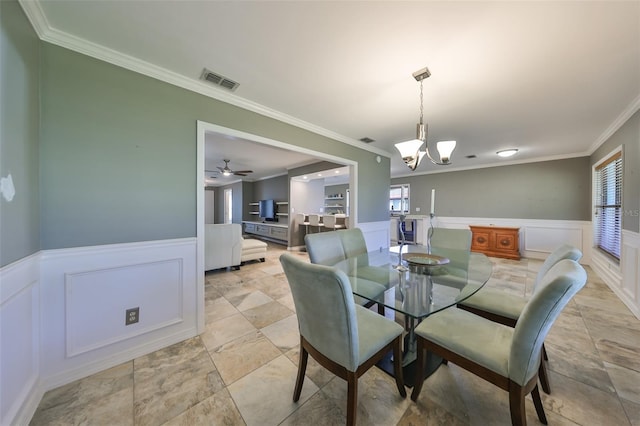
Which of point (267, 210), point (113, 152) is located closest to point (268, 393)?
Result: point (113, 152)

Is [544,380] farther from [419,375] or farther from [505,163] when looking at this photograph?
[505,163]

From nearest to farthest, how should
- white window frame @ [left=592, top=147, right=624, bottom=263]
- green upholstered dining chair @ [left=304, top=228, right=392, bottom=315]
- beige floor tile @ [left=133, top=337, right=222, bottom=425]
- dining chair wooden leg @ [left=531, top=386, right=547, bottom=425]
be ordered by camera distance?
1. dining chair wooden leg @ [left=531, top=386, right=547, bottom=425]
2. beige floor tile @ [left=133, top=337, right=222, bottom=425]
3. green upholstered dining chair @ [left=304, top=228, right=392, bottom=315]
4. white window frame @ [left=592, top=147, right=624, bottom=263]

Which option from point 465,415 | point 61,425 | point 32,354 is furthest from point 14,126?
point 465,415

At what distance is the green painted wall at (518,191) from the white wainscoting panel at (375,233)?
2.82 m

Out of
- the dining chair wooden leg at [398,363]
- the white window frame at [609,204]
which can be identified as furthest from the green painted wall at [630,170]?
the dining chair wooden leg at [398,363]

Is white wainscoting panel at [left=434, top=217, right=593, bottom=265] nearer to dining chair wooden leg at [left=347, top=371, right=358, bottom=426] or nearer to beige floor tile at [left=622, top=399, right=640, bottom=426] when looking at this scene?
beige floor tile at [left=622, top=399, right=640, bottom=426]

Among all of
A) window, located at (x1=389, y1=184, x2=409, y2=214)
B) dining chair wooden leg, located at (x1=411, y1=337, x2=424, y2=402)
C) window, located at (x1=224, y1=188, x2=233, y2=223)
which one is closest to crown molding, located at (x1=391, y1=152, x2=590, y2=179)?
window, located at (x1=389, y1=184, x2=409, y2=214)

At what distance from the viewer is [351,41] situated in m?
1.55

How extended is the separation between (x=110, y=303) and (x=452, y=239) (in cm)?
371

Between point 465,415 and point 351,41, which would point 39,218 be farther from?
point 465,415

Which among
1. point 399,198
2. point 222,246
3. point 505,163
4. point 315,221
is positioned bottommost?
point 222,246

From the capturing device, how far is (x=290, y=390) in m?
1.45

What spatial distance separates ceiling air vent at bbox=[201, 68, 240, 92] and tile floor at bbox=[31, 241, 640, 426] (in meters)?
2.43

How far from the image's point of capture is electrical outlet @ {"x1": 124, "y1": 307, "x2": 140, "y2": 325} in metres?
1.75
